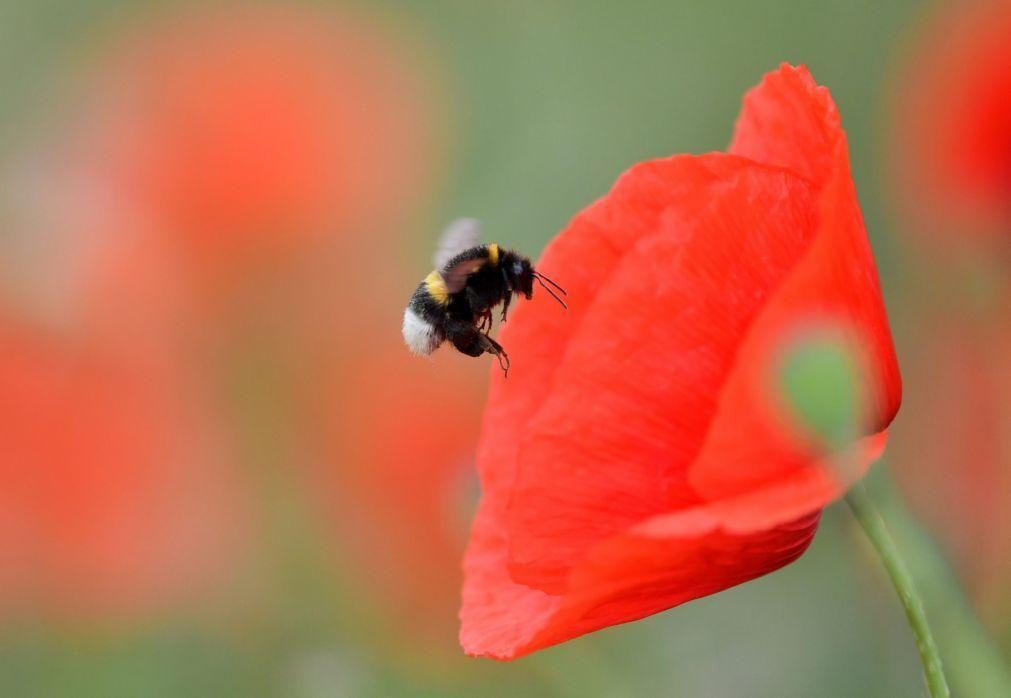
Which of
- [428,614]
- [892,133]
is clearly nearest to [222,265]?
[428,614]

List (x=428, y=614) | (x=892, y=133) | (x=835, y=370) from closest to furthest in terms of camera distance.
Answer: (x=835, y=370)
(x=428, y=614)
(x=892, y=133)

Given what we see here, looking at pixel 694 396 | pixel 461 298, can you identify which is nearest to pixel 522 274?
pixel 461 298

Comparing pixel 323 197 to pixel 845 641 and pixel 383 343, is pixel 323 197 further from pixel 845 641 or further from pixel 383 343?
pixel 845 641

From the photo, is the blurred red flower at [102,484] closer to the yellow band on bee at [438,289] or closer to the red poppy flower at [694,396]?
the yellow band on bee at [438,289]

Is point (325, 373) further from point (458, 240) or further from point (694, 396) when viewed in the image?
point (694, 396)

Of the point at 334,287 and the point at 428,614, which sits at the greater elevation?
the point at 334,287

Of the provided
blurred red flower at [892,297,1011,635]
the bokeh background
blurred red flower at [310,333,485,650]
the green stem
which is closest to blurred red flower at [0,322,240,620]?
the bokeh background

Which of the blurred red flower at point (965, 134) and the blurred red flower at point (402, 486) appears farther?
the blurred red flower at point (402, 486)

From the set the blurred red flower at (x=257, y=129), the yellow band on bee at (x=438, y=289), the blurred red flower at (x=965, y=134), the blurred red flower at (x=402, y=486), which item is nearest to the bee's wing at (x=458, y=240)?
the yellow band on bee at (x=438, y=289)
